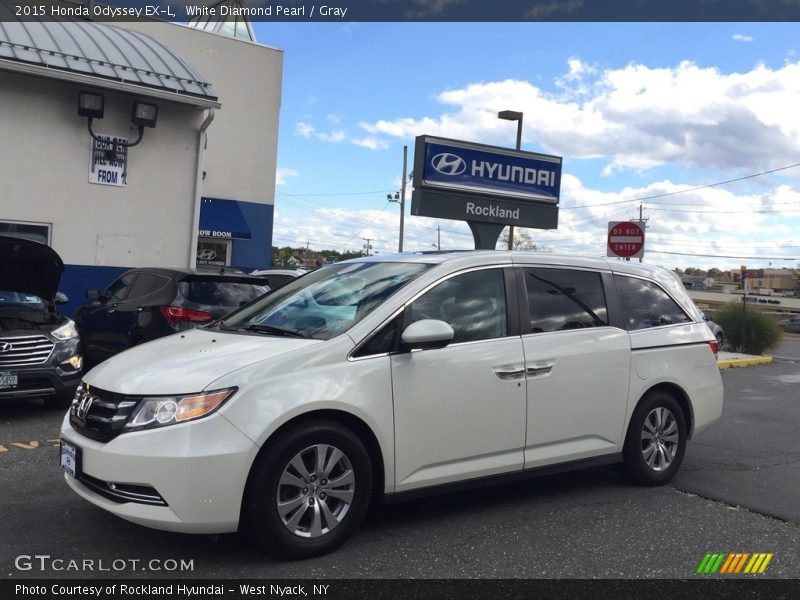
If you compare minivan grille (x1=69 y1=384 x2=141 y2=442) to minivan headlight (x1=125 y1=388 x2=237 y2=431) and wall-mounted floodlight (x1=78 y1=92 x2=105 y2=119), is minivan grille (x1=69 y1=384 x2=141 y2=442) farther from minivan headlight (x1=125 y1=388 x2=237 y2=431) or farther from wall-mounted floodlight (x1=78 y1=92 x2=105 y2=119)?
wall-mounted floodlight (x1=78 y1=92 x2=105 y2=119)

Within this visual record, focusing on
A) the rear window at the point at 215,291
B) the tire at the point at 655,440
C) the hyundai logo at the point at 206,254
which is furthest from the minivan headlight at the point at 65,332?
the hyundai logo at the point at 206,254

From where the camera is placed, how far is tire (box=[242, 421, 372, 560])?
3.87 meters

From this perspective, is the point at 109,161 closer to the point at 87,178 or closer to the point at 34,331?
the point at 87,178

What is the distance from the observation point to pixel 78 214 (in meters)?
13.9

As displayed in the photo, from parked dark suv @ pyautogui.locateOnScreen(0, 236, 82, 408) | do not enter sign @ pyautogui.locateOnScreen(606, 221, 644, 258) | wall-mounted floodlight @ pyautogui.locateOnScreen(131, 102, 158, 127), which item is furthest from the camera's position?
do not enter sign @ pyautogui.locateOnScreen(606, 221, 644, 258)

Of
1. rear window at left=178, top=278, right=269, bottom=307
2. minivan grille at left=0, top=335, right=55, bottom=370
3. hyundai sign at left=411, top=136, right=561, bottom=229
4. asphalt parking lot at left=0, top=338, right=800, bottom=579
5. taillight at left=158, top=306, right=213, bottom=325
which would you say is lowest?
asphalt parking lot at left=0, top=338, right=800, bottom=579

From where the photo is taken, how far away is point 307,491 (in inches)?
158

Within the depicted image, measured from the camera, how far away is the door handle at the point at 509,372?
4762 millimetres

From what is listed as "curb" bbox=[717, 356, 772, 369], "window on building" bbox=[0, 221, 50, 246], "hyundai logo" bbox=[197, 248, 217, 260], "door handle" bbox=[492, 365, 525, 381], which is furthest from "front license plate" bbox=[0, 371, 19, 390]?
"hyundai logo" bbox=[197, 248, 217, 260]

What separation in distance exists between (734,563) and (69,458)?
3722 millimetres

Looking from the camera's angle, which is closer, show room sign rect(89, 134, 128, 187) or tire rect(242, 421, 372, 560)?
tire rect(242, 421, 372, 560)

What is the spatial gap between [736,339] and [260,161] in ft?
47.6

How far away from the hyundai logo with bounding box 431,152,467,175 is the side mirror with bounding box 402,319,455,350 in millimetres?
11419

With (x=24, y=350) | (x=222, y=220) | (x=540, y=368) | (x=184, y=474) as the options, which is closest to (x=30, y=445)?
(x=24, y=350)
